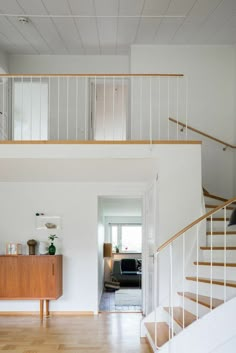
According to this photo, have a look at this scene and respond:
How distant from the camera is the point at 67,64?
8.65 m

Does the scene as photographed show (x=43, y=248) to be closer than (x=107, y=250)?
Yes

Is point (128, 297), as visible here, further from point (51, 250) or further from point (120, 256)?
point (120, 256)

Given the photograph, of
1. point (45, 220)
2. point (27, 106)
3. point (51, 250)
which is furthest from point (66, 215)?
point (27, 106)

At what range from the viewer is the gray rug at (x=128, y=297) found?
9248 millimetres

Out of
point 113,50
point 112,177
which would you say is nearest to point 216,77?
point 113,50

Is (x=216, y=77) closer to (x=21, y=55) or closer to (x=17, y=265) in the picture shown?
(x=21, y=55)

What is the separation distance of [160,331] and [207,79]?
4.75m

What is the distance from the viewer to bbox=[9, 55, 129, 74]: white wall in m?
8.60

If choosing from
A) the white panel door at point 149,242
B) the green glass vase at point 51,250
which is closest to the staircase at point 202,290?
the white panel door at point 149,242

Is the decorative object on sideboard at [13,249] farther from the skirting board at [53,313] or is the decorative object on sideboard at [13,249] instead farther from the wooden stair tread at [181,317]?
the wooden stair tread at [181,317]

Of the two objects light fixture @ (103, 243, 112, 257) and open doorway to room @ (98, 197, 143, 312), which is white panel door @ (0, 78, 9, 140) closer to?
open doorway to room @ (98, 197, 143, 312)

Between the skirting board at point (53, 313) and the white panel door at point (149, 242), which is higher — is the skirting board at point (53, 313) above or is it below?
below

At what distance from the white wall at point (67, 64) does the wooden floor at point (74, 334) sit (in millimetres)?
4536

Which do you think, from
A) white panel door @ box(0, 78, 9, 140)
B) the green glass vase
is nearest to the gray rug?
the green glass vase
